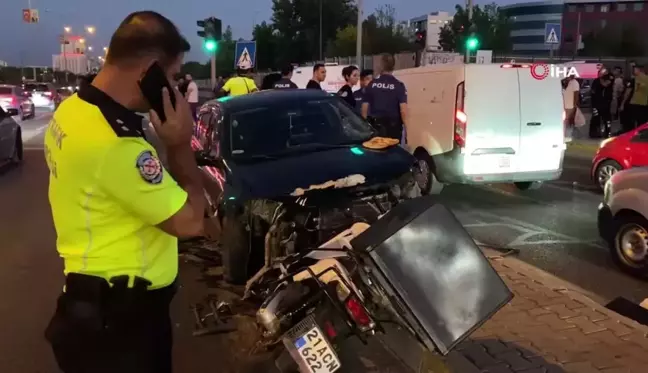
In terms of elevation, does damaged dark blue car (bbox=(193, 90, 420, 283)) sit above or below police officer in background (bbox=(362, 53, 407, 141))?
below

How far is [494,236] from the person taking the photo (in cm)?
811

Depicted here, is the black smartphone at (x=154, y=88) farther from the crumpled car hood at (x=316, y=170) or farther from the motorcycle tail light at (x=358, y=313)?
the crumpled car hood at (x=316, y=170)

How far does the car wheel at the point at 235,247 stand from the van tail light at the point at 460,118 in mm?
5148

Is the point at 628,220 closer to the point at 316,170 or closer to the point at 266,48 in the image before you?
the point at 316,170

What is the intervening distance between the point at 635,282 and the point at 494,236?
76.4 inches

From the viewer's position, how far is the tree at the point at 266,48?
267 ft

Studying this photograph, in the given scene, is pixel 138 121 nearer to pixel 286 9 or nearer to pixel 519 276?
pixel 519 276

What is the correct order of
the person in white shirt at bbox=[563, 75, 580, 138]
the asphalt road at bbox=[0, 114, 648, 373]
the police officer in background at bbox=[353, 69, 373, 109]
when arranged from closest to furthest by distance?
the asphalt road at bbox=[0, 114, 648, 373] → the police officer in background at bbox=[353, 69, 373, 109] → the person in white shirt at bbox=[563, 75, 580, 138]

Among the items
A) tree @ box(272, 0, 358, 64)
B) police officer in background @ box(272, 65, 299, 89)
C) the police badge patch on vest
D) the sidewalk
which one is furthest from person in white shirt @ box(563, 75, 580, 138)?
tree @ box(272, 0, 358, 64)

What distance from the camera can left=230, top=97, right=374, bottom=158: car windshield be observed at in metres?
6.61

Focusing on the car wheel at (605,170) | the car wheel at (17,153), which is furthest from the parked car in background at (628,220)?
the car wheel at (17,153)

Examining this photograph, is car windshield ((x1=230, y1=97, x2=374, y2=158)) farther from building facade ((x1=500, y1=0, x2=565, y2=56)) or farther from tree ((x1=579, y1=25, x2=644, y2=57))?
building facade ((x1=500, y1=0, x2=565, y2=56))

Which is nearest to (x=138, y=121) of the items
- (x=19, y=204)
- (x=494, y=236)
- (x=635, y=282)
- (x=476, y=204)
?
(x=635, y=282)

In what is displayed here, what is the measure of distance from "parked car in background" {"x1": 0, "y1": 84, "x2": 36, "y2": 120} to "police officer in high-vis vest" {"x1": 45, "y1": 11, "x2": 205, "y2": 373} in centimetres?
2639
